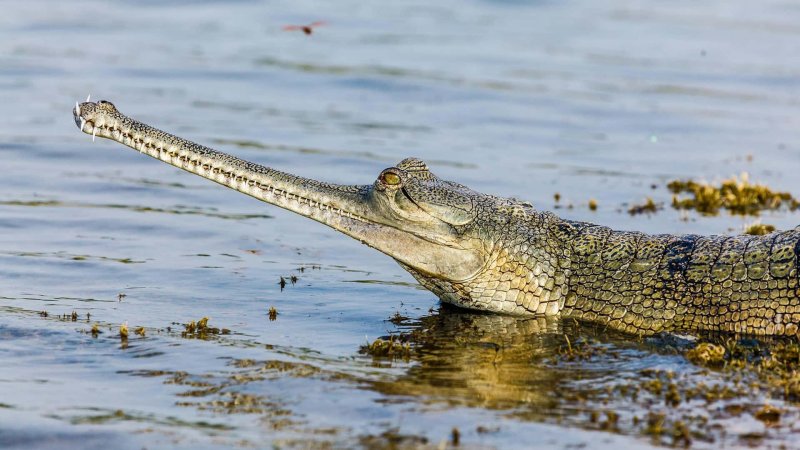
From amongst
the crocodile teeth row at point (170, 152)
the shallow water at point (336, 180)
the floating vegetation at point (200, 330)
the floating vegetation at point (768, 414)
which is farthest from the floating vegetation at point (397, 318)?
the floating vegetation at point (768, 414)

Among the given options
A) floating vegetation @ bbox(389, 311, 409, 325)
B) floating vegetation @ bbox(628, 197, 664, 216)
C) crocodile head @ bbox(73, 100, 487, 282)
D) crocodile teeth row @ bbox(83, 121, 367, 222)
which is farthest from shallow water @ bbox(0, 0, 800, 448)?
crocodile teeth row @ bbox(83, 121, 367, 222)

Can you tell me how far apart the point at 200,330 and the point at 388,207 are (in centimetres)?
148

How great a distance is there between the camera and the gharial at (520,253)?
26.1 feet

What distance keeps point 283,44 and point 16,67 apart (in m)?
4.62

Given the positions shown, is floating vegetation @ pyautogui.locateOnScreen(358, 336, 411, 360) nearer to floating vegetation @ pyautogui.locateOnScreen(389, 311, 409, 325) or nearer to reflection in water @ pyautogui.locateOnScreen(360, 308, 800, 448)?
reflection in water @ pyautogui.locateOnScreen(360, 308, 800, 448)

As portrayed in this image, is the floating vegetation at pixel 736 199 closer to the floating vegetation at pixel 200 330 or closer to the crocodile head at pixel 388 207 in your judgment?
the crocodile head at pixel 388 207

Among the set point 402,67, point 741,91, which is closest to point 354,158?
point 402,67

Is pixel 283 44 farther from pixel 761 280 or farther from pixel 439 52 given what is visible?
pixel 761 280

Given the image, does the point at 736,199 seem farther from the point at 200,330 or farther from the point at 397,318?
the point at 200,330

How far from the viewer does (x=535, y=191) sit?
1227 centimetres

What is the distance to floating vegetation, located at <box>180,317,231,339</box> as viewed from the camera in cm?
763

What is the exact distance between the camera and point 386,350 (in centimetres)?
742

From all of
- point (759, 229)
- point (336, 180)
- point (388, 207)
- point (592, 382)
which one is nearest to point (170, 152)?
point (388, 207)

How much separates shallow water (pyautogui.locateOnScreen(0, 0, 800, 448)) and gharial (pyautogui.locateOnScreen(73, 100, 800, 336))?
0.96ft
